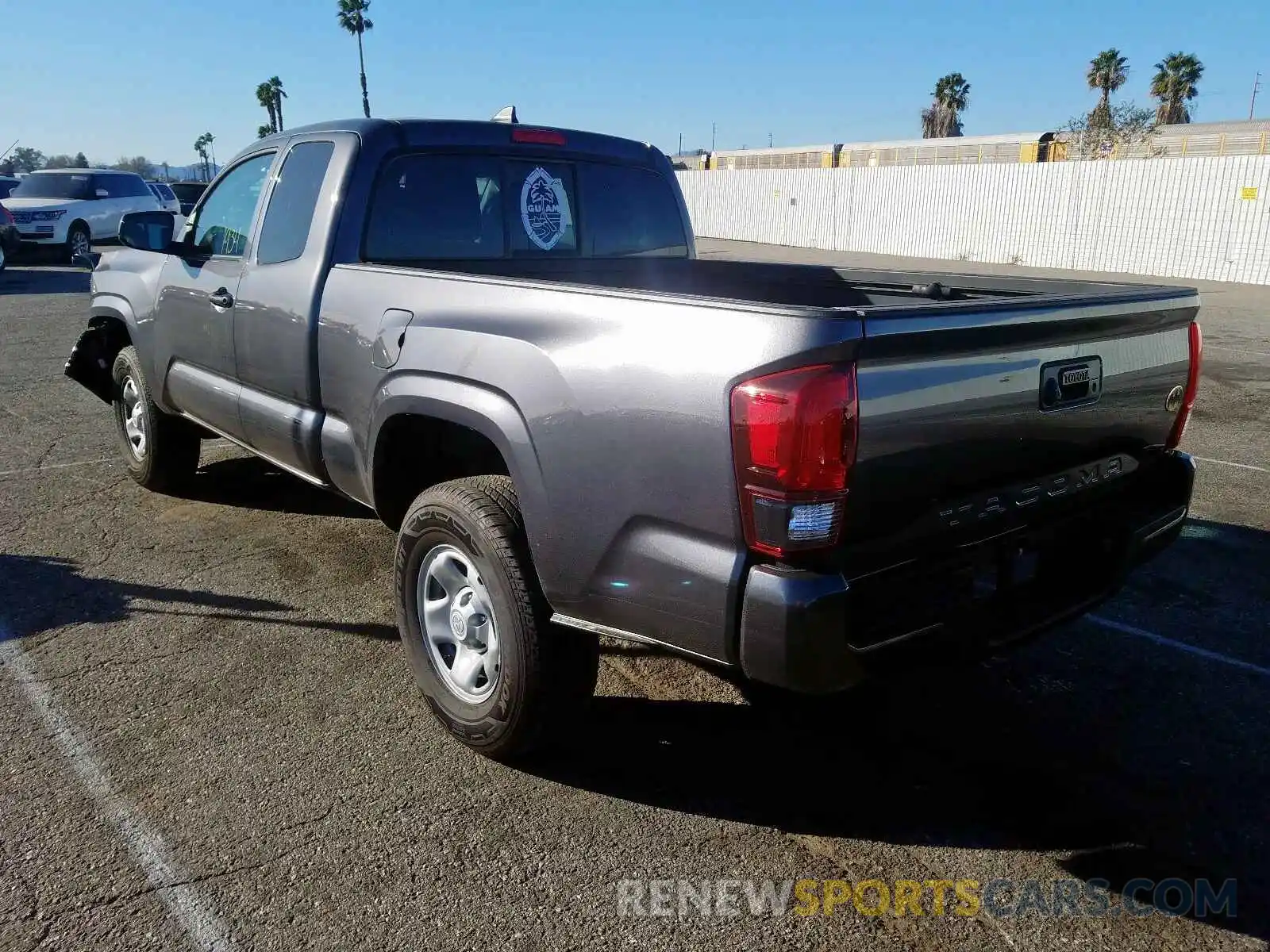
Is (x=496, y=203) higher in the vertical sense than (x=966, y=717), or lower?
higher

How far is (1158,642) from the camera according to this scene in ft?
13.4

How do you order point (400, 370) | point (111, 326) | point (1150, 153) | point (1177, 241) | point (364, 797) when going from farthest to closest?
point (1150, 153), point (1177, 241), point (111, 326), point (400, 370), point (364, 797)

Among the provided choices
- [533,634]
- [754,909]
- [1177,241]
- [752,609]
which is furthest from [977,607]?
[1177,241]

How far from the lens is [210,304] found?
4.67m

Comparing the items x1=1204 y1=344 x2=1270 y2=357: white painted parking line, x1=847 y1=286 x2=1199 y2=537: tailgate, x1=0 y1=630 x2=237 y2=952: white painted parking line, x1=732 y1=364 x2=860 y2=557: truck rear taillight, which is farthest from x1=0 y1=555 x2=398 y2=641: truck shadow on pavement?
x1=1204 y1=344 x2=1270 y2=357: white painted parking line

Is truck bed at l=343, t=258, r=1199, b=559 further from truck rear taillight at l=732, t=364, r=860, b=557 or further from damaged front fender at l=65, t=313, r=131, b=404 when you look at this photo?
damaged front fender at l=65, t=313, r=131, b=404

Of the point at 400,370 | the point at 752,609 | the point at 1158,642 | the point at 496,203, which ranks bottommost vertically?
the point at 1158,642

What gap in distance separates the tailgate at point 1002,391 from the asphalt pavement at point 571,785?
0.57 meters

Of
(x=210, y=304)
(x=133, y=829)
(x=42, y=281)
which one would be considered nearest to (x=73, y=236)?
(x=42, y=281)

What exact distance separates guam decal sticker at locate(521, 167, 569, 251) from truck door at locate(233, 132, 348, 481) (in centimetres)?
77

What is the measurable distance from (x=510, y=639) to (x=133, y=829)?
1.14 metres

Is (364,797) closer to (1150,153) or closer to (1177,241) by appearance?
(1177,241)

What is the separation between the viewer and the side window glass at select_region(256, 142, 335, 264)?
4059mm

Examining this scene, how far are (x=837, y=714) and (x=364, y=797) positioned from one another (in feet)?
5.20
